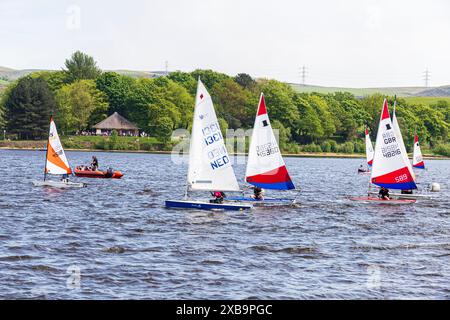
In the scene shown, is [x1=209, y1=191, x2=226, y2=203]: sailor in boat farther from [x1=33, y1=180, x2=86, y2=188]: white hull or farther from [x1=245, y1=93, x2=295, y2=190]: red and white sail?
[x1=33, y1=180, x2=86, y2=188]: white hull

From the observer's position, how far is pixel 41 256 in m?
33.7

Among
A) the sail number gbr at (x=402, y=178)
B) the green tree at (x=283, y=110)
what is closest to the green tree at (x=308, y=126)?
the green tree at (x=283, y=110)

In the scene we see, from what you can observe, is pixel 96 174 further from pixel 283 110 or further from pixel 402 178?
pixel 283 110

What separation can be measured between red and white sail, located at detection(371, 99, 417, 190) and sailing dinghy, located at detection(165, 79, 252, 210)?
14.8m

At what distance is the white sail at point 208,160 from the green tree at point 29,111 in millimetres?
133902

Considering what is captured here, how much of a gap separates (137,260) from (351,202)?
34.2m

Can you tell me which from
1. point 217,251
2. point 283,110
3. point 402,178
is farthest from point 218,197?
point 283,110

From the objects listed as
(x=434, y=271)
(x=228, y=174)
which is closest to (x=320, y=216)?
(x=228, y=174)

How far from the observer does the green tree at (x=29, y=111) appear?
178 meters

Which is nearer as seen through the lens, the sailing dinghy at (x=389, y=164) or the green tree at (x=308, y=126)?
the sailing dinghy at (x=389, y=164)

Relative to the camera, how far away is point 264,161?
5466 cm

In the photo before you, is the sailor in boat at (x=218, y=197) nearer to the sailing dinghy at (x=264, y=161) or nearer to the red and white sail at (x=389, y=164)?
the sailing dinghy at (x=264, y=161)

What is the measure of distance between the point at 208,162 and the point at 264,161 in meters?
6.40
